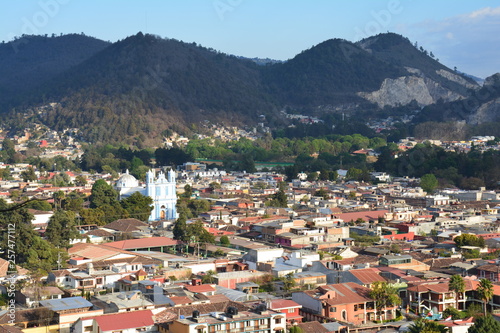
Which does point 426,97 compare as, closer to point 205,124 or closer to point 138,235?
point 205,124

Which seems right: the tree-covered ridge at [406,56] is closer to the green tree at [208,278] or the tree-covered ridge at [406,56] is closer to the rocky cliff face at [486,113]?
the rocky cliff face at [486,113]

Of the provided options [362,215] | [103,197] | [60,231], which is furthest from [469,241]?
[103,197]

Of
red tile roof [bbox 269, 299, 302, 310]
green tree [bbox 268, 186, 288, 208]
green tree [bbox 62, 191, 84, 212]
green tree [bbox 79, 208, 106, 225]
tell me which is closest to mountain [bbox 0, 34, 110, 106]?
green tree [bbox 268, 186, 288, 208]

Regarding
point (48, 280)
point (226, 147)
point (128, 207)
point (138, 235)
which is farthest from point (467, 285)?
point (226, 147)

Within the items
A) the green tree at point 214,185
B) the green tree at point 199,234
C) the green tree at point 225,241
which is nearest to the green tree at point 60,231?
the green tree at point 199,234

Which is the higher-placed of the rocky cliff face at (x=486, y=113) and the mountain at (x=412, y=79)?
the mountain at (x=412, y=79)

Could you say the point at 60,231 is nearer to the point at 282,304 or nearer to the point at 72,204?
the point at 72,204
